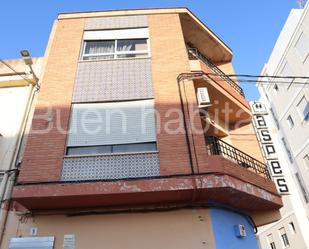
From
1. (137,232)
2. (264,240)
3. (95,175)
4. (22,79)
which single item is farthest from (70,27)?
(264,240)

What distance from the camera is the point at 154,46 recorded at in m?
8.78

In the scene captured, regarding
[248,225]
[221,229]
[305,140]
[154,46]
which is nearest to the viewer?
[221,229]

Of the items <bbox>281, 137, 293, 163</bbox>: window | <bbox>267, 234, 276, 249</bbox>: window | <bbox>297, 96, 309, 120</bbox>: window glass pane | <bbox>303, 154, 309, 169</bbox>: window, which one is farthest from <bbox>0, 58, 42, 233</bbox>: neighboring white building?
<bbox>267, 234, 276, 249</bbox>: window

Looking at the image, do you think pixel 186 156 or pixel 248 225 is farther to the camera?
pixel 248 225

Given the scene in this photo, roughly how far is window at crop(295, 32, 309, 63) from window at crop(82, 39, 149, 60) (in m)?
15.2

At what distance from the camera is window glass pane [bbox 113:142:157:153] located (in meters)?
6.73

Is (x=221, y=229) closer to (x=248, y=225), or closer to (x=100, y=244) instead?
(x=248, y=225)

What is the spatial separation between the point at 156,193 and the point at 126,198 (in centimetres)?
65

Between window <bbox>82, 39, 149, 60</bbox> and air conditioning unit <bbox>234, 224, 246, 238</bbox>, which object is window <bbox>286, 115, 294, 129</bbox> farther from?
air conditioning unit <bbox>234, 224, 246, 238</bbox>

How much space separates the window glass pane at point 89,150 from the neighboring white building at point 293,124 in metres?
16.3

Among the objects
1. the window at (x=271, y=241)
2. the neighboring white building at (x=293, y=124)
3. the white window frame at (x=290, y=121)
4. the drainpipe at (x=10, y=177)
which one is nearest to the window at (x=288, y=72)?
the neighboring white building at (x=293, y=124)

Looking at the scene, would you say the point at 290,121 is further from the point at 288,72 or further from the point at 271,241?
the point at 271,241

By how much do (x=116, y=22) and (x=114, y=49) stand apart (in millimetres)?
1306

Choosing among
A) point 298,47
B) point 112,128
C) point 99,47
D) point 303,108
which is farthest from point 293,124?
point 112,128
